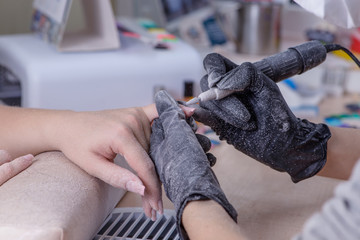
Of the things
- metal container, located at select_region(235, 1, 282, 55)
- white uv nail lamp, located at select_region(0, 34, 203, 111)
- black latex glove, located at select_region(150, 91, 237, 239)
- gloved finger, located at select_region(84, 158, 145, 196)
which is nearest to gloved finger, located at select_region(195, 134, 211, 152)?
black latex glove, located at select_region(150, 91, 237, 239)

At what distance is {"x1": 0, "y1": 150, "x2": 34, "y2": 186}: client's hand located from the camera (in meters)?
0.67

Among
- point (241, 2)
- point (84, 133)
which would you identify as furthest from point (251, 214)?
point (241, 2)

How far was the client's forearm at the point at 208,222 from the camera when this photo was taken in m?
0.51

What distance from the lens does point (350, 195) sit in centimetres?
35

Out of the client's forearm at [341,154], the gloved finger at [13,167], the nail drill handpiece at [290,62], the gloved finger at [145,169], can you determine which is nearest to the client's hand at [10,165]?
the gloved finger at [13,167]

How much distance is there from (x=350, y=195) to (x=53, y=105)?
2.66 feet

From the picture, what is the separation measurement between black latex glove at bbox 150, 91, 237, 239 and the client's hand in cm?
20

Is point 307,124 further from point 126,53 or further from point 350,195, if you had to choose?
point 126,53

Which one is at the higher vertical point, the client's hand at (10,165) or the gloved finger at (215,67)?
the gloved finger at (215,67)

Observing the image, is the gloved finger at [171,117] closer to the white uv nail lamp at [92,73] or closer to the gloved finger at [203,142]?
the gloved finger at [203,142]

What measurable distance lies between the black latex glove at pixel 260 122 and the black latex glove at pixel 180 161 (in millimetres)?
51

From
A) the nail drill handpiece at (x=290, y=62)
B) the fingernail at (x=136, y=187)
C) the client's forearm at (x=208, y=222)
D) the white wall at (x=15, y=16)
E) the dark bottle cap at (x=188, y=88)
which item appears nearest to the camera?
the client's forearm at (x=208, y=222)

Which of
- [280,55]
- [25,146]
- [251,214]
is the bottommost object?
[251,214]

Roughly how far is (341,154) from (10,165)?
54 cm
